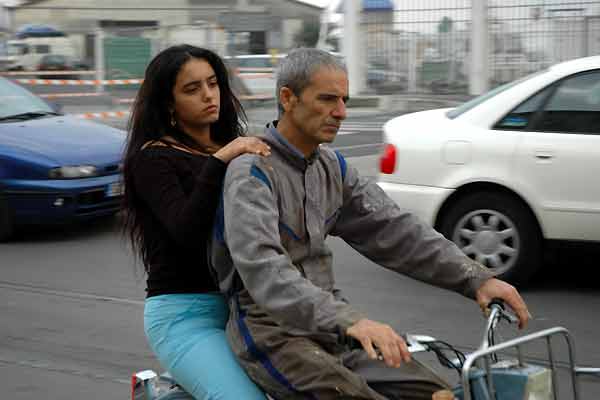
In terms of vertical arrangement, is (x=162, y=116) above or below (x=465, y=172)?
above

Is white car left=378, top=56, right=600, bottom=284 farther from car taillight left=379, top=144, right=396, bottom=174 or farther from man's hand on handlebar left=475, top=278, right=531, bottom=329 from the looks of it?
man's hand on handlebar left=475, top=278, right=531, bottom=329

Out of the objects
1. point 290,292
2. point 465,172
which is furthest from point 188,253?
point 465,172

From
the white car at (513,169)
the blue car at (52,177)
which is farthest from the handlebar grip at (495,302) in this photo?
the blue car at (52,177)

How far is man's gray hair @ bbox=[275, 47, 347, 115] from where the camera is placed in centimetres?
265

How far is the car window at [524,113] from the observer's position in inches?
275

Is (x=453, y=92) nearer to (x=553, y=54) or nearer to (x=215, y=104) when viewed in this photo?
(x=553, y=54)

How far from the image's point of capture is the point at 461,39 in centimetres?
2194

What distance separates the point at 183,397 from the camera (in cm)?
295

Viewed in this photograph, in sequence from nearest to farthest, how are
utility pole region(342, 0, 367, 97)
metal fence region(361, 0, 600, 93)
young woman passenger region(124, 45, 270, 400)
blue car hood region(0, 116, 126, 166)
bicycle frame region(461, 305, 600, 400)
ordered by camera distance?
bicycle frame region(461, 305, 600, 400) → young woman passenger region(124, 45, 270, 400) → blue car hood region(0, 116, 126, 166) → metal fence region(361, 0, 600, 93) → utility pole region(342, 0, 367, 97)

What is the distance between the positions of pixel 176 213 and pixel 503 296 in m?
0.92

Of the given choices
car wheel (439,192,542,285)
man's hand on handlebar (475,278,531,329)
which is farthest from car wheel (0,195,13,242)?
man's hand on handlebar (475,278,531,329)

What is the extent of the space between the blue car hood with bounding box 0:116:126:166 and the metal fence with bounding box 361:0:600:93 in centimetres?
1233

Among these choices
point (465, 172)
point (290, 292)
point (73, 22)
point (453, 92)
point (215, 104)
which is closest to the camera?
point (290, 292)

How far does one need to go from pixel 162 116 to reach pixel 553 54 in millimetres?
18125
